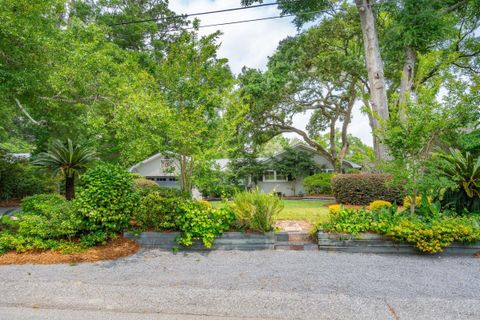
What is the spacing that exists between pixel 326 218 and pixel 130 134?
464 centimetres

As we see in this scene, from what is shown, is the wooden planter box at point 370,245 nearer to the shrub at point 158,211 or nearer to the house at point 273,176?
the shrub at point 158,211

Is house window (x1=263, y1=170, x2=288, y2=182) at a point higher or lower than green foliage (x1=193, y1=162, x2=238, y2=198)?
higher

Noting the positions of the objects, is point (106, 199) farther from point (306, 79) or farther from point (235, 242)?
point (306, 79)

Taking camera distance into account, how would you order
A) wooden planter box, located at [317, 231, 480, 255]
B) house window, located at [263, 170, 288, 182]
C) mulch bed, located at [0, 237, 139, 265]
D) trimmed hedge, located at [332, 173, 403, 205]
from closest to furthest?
1. mulch bed, located at [0, 237, 139, 265]
2. wooden planter box, located at [317, 231, 480, 255]
3. trimmed hedge, located at [332, 173, 403, 205]
4. house window, located at [263, 170, 288, 182]

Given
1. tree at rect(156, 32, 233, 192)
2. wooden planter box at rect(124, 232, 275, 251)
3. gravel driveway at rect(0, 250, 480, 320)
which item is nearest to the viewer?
gravel driveway at rect(0, 250, 480, 320)

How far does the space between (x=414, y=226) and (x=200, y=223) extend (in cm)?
387

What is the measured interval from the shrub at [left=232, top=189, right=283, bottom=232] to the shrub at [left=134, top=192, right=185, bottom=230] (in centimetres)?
119

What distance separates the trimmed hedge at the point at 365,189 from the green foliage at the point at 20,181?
503 inches

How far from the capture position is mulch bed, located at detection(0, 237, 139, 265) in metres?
4.37

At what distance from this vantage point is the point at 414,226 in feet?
15.0

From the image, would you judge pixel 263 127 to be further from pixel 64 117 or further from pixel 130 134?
pixel 130 134

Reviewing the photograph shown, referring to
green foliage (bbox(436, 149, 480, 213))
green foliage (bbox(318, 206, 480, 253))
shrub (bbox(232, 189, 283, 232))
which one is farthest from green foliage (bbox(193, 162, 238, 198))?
green foliage (bbox(436, 149, 480, 213))

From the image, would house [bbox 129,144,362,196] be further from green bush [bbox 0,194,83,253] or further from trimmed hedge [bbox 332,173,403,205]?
green bush [bbox 0,194,83,253]

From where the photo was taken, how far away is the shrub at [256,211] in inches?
197
